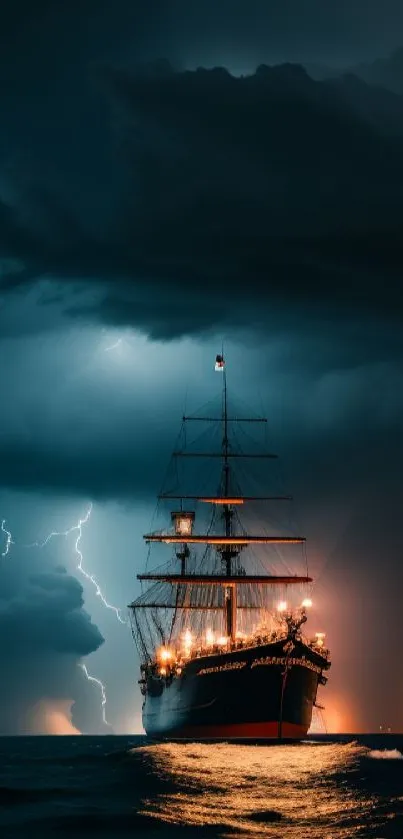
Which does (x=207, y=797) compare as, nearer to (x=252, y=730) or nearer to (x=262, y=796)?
(x=262, y=796)

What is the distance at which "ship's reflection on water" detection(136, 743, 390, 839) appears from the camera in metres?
56.0

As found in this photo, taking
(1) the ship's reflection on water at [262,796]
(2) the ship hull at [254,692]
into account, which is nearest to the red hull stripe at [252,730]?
(2) the ship hull at [254,692]

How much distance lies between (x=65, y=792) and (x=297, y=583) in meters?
85.6

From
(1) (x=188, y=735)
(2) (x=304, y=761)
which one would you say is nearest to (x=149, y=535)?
(1) (x=188, y=735)

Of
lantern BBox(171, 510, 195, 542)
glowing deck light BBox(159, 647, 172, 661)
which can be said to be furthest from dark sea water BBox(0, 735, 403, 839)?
lantern BBox(171, 510, 195, 542)

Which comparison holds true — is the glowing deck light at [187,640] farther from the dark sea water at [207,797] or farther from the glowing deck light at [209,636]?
the dark sea water at [207,797]

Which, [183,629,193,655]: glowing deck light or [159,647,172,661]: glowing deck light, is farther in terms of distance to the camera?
[159,647,172,661]: glowing deck light

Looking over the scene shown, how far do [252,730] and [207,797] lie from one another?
167ft

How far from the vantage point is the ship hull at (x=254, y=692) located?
11881 centimetres

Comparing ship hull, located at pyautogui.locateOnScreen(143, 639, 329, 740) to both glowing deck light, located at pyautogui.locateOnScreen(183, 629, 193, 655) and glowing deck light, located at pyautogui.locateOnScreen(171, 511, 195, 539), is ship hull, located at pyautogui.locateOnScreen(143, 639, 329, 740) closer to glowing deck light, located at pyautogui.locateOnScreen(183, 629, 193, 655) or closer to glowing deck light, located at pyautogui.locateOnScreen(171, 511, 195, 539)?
glowing deck light, located at pyautogui.locateOnScreen(183, 629, 193, 655)

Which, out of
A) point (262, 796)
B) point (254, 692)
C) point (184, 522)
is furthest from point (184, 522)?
point (262, 796)

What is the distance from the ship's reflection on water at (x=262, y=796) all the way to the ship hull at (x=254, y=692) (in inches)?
490

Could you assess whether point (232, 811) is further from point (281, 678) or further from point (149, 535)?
point (149, 535)

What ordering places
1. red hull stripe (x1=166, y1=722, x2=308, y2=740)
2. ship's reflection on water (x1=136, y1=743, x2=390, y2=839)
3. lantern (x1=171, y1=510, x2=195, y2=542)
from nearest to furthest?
ship's reflection on water (x1=136, y1=743, x2=390, y2=839), red hull stripe (x1=166, y1=722, x2=308, y2=740), lantern (x1=171, y1=510, x2=195, y2=542)
